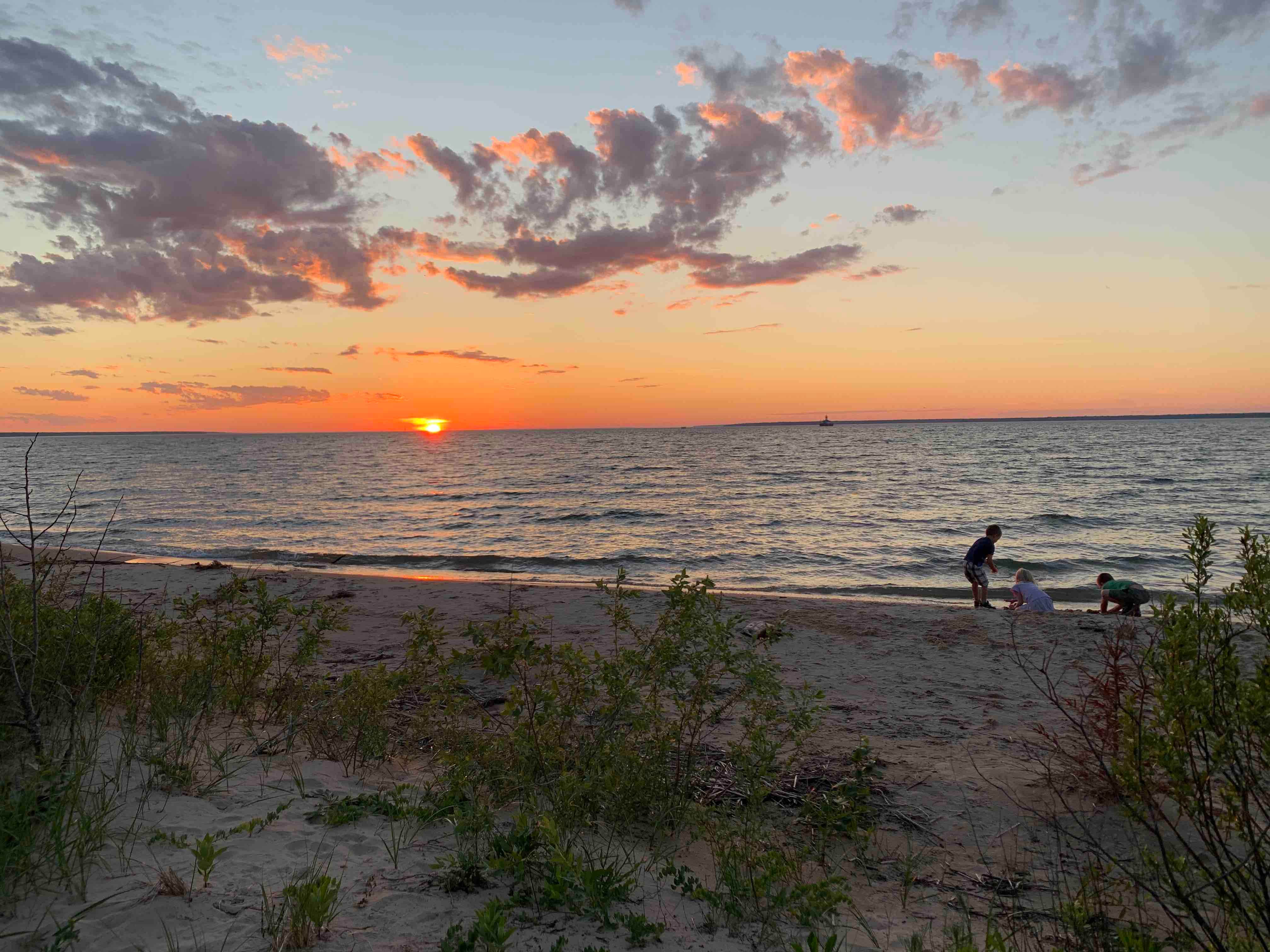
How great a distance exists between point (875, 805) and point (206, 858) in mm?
4665

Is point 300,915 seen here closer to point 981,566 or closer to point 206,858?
point 206,858

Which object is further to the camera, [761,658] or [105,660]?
[761,658]

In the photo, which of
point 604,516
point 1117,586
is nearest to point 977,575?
point 1117,586

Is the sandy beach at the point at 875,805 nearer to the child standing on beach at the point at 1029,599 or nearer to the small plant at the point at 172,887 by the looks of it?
the small plant at the point at 172,887

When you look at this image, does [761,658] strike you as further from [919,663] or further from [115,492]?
[115,492]

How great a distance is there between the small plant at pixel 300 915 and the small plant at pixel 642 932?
1.39 metres

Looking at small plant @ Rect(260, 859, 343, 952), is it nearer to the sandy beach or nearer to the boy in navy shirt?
the sandy beach

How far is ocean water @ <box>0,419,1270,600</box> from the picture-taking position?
66.4ft

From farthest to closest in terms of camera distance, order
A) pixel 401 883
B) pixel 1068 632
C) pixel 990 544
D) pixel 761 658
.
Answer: pixel 990 544, pixel 1068 632, pixel 761 658, pixel 401 883

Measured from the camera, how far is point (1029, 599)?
41.9 ft

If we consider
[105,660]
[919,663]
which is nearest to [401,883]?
[105,660]

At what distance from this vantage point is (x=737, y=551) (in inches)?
885

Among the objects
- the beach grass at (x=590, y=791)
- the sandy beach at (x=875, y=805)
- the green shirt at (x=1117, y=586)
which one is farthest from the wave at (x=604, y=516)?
the beach grass at (x=590, y=791)

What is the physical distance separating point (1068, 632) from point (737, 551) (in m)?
12.1
